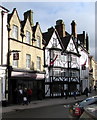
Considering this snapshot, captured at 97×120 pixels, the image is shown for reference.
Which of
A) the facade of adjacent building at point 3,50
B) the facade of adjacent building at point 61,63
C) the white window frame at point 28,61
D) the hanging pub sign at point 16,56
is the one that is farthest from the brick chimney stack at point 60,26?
the hanging pub sign at point 16,56

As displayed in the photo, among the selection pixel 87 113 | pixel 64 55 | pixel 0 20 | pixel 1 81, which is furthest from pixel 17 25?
pixel 87 113

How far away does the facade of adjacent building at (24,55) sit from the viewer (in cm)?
2419

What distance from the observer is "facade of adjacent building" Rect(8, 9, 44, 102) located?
2419cm

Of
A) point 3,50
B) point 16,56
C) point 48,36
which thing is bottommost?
point 16,56

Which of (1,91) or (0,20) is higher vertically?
(0,20)

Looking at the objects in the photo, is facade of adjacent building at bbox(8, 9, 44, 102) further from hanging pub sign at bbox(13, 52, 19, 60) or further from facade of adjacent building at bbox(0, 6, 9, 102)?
facade of adjacent building at bbox(0, 6, 9, 102)

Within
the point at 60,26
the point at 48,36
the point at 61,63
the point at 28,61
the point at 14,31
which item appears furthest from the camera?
the point at 60,26

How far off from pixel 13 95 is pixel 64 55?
13449 mm

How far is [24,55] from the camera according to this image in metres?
26.8

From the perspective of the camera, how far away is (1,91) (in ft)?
74.4

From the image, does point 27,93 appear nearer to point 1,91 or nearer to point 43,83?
point 1,91

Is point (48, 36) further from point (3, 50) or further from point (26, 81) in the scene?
point (3, 50)

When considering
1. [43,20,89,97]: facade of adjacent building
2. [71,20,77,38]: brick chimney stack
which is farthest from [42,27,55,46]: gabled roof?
[71,20,77,38]: brick chimney stack

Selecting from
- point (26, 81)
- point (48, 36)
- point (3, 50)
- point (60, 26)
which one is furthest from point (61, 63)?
point (3, 50)
